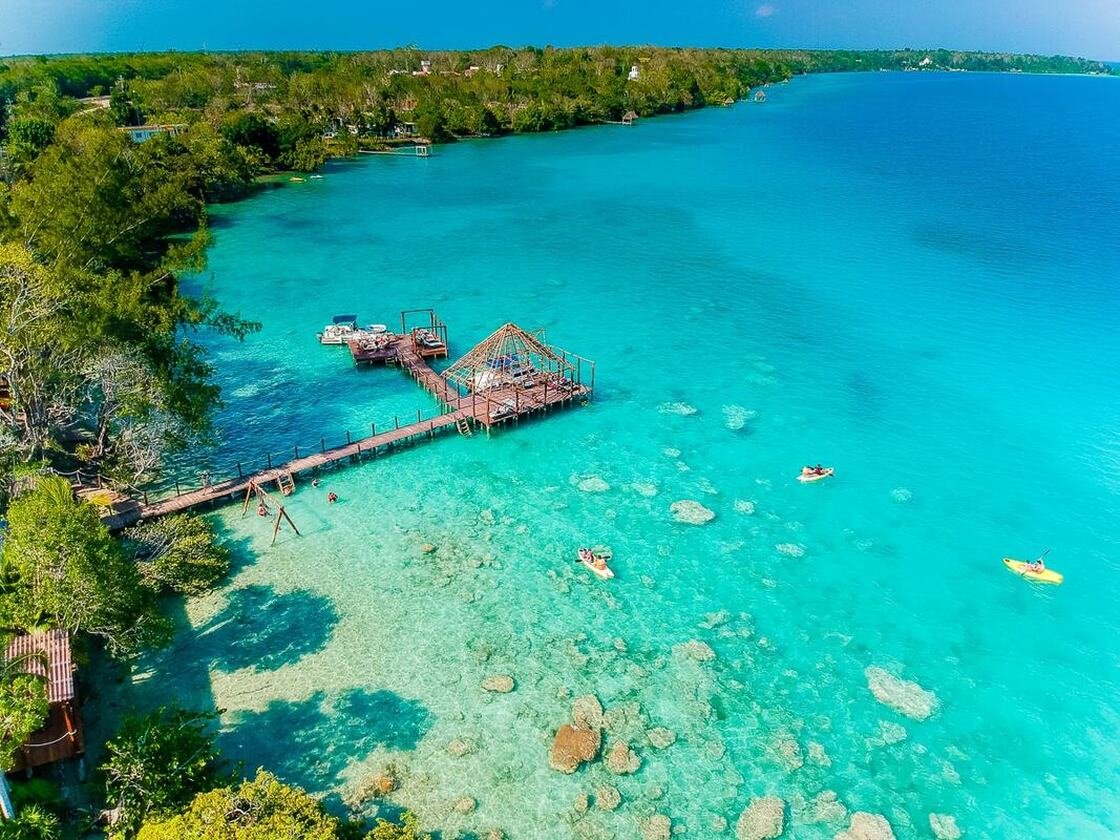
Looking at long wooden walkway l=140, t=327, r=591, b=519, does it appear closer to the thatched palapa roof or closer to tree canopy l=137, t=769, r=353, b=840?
the thatched palapa roof

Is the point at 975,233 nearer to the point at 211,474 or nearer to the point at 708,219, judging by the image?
the point at 708,219

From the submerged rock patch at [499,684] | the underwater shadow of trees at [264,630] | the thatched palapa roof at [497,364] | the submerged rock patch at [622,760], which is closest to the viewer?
the submerged rock patch at [622,760]

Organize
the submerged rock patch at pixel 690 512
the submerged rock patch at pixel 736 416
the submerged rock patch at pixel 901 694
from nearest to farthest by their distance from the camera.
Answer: the submerged rock patch at pixel 901 694 → the submerged rock patch at pixel 690 512 → the submerged rock patch at pixel 736 416

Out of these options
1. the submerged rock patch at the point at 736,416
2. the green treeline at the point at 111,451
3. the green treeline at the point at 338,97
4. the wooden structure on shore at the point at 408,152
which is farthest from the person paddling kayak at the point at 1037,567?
the wooden structure on shore at the point at 408,152

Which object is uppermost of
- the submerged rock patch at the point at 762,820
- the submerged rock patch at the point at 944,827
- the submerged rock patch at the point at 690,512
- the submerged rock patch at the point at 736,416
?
the submerged rock patch at the point at 736,416

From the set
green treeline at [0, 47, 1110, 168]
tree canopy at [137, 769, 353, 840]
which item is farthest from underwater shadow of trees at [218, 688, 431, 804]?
green treeline at [0, 47, 1110, 168]

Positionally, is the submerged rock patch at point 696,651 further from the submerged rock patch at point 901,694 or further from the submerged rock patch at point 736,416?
the submerged rock patch at point 736,416
